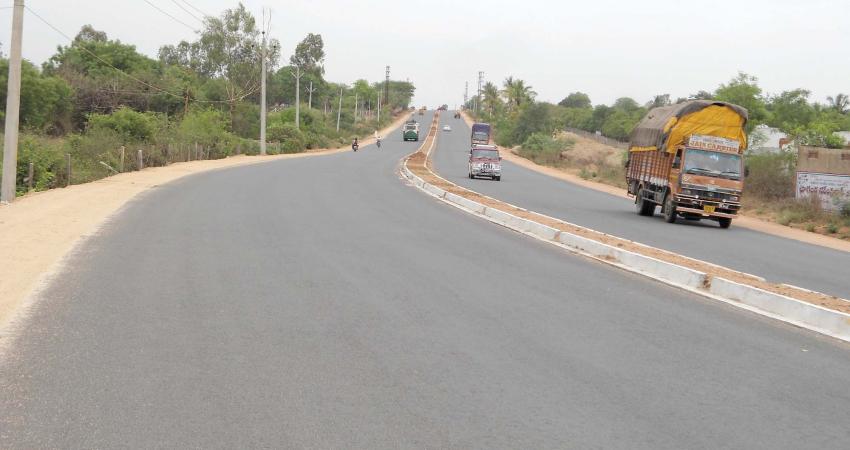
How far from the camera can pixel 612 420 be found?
5527 millimetres

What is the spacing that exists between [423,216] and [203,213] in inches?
218

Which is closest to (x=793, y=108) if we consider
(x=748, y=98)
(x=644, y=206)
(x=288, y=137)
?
(x=748, y=98)

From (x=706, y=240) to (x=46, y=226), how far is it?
48.2 ft

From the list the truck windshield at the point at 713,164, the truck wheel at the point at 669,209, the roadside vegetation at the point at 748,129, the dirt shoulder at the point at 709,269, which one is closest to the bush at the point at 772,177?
the roadside vegetation at the point at 748,129

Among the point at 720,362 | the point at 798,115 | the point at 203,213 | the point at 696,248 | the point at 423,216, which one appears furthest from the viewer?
the point at 798,115

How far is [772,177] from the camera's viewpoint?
33.1m

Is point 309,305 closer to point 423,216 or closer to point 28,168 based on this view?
point 423,216

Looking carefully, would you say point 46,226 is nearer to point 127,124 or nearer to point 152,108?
point 127,124

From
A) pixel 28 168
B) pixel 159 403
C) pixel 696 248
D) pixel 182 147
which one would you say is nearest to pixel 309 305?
pixel 159 403

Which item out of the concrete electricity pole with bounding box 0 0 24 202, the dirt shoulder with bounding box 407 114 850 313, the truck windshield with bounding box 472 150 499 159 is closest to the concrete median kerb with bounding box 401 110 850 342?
the dirt shoulder with bounding box 407 114 850 313

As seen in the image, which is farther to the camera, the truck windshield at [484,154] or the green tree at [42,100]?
the green tree at [42,100]

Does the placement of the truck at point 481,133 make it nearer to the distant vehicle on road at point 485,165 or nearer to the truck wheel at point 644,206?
the distant vehicle on road at point 485,165

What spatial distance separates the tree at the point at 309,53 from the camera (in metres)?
129

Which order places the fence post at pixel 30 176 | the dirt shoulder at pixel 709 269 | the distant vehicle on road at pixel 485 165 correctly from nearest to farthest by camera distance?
the dirt shoulder at pixel 709 269 < the fence post at pixel 30 176 < the distant vehicle on road at pixel 485 165
